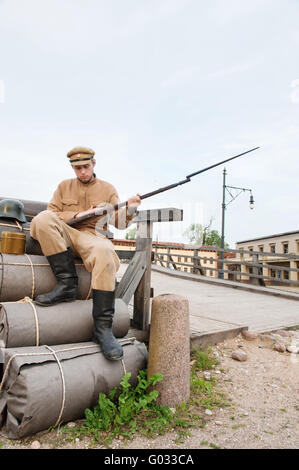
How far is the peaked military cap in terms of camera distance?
10.6 feet

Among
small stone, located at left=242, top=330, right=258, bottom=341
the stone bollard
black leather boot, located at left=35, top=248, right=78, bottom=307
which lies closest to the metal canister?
black leather boot, located at left=35, top=248, right=78, bottom=307

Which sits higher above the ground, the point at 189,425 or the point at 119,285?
the point at 119,285

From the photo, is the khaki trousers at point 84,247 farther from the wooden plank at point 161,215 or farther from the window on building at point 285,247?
the window on building at point 285,247

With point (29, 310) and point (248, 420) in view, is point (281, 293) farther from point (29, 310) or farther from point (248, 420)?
point (29, 310)

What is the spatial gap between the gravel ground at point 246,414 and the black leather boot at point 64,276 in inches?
37.6

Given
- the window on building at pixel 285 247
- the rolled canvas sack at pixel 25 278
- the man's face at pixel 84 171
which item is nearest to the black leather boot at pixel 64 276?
the rolled canvas sack at pixel 25 278

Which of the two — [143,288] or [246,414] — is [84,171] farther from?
[246,414]

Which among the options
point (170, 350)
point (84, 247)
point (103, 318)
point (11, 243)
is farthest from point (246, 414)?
point (11, 243)

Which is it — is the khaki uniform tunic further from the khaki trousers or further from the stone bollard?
the stone bollard

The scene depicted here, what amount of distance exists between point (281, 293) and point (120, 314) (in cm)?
764

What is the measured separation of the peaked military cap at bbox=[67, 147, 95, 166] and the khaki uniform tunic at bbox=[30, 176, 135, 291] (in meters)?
0.24

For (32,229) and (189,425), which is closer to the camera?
(189,425)
